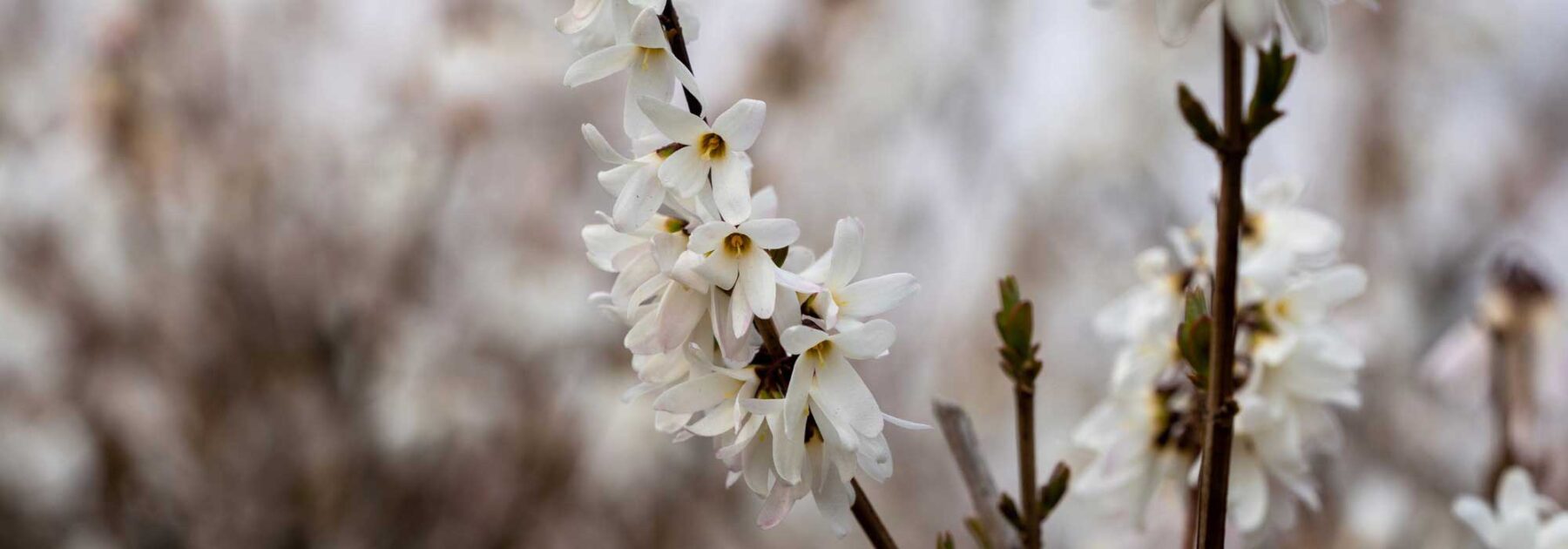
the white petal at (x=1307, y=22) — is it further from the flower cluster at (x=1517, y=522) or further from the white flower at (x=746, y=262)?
the flower cluster at (x=1517, y=522)

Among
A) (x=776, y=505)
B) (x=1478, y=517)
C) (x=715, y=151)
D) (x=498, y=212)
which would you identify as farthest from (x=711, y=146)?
(x=498, y=212)

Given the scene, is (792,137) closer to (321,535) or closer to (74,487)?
(321,535)

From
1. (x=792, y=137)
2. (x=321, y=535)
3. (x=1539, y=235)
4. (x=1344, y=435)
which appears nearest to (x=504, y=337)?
(x=321, y=535)

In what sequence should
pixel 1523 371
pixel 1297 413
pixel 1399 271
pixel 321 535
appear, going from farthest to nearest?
pixel 321 535 < pixel 1399 271 < pixel 1523 371 < pixel 1297 413

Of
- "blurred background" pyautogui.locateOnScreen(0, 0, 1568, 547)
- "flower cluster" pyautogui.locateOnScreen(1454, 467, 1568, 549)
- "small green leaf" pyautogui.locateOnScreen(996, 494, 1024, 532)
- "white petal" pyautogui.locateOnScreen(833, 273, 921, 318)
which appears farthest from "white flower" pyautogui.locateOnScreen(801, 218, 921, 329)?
"blurred background" pyautogui.locateOnScreen(0, 0, 1568, 547)

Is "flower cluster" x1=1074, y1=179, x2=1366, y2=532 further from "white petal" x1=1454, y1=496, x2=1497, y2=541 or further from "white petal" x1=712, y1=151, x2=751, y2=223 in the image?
"white petal" x1=712, y1=151, x2=751, y2=223

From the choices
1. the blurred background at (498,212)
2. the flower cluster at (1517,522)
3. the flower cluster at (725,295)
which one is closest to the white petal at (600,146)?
the flower cluster at (725,295)

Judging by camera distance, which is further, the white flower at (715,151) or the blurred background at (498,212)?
the blurred background at (498,212)

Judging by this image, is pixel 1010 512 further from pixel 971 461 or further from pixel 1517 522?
pixel 1517 522
